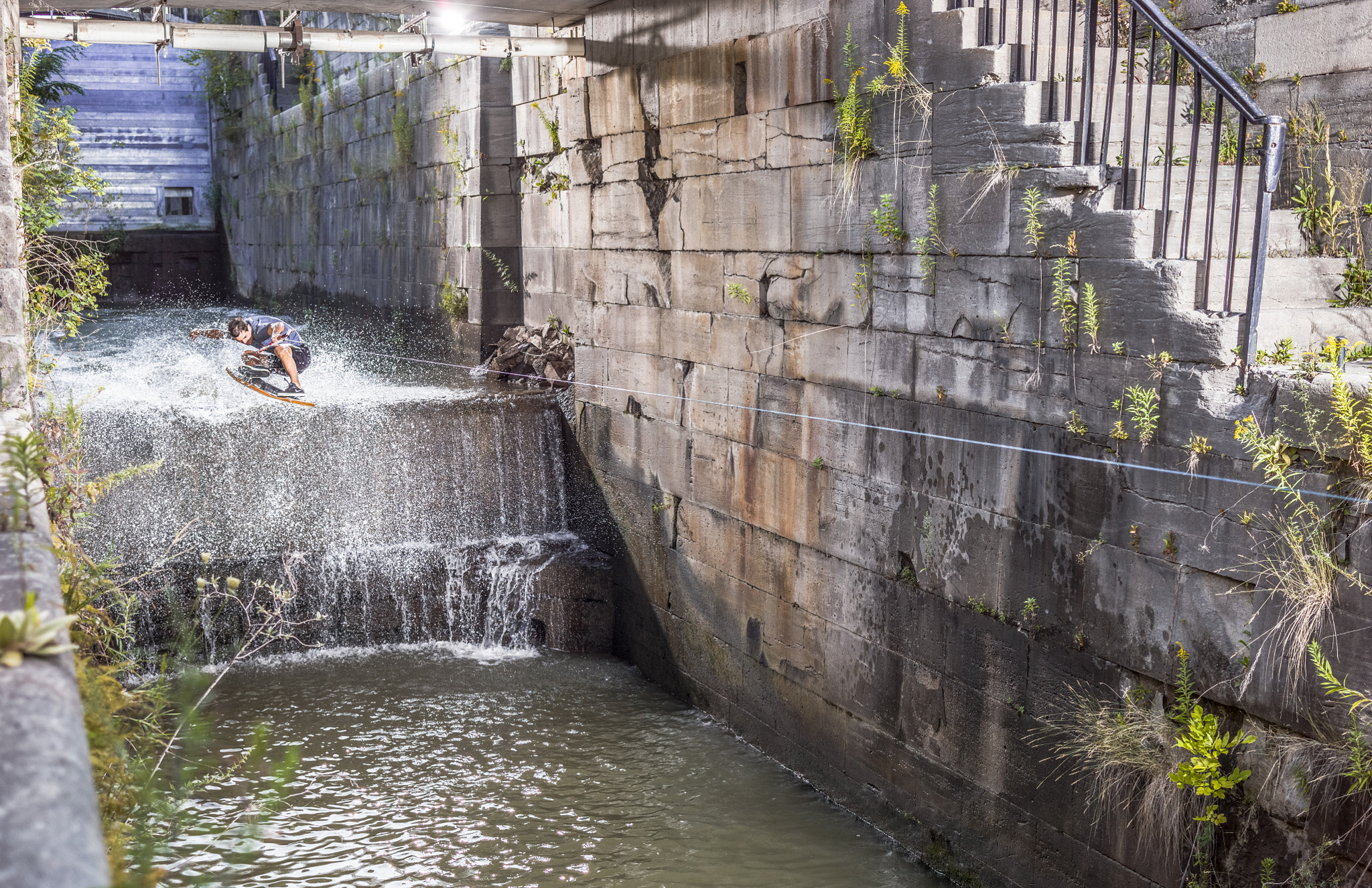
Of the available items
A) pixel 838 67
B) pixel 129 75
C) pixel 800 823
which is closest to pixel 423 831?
pixel 800 823

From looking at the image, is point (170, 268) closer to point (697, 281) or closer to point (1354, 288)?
point (697, 281)

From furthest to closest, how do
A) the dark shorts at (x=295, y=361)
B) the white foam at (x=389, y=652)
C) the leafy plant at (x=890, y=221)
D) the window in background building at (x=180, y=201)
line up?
the window in background building at (x=180, y=201) < the dark shorts at (x=295, y=361) < the white foam at (x=389, y=652) < the leafy plant at (x=890, y=221)

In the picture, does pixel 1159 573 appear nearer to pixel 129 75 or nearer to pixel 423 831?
pixel 423 831

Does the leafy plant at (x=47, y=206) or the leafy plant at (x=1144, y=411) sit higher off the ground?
the leafy plant at (x=47, y=206)

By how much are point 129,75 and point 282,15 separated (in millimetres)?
16350

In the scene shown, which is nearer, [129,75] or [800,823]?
[800,823]

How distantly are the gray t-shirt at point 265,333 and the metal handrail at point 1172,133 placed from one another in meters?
7.12

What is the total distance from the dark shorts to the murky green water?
310 centimetres

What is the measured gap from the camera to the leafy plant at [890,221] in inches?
217

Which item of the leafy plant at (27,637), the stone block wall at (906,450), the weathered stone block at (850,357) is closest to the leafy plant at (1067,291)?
the stone block wall at (906,450)

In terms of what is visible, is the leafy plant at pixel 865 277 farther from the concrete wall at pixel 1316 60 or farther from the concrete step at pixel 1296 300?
the concrete wall at pixel 1316 60

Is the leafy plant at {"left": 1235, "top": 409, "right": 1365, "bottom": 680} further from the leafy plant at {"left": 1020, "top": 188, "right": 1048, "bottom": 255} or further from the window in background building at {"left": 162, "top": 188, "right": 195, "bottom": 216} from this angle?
the window in background building at {"left": 162, "top": 188, "right": 195, "bottom": 216}

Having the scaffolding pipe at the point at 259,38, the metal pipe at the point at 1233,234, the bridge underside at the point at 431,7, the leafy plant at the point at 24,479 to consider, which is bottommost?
the leafy plant at the point at 24,479

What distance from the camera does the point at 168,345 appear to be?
540 inches
